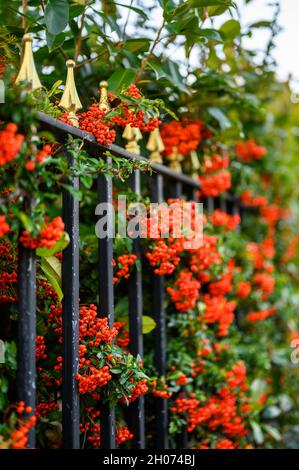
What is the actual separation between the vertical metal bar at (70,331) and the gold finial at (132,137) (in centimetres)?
51

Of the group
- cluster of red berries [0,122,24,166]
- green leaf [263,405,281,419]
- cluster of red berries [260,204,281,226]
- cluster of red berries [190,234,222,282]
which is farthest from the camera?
cluster of red berries [260,204,281,226]

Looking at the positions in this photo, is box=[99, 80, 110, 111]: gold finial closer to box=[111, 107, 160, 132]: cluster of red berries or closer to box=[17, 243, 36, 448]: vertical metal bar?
box=[111, 107, 160, 132]: cluster of red berries

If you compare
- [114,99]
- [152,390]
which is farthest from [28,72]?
[152,390]

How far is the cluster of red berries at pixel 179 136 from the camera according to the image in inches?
99.0

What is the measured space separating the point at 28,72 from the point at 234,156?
1.85 metres

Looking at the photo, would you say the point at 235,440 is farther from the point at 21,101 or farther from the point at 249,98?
the point at 21,101

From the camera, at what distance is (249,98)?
2703 mm

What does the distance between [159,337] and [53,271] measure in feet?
2.40

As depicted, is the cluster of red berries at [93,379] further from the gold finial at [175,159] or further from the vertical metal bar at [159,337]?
the gold finial at [175,159]

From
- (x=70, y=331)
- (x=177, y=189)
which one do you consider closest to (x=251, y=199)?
(x=177, y=189)

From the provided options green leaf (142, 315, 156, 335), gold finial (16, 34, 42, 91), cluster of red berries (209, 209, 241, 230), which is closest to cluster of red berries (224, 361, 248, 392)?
green leaf (142, 315, 156, 335)

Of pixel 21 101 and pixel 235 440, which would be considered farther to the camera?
pixel 235 440

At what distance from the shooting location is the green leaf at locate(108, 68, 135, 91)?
193cm

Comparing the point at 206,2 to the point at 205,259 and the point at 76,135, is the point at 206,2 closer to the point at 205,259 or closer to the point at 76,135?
the point at 76,135
